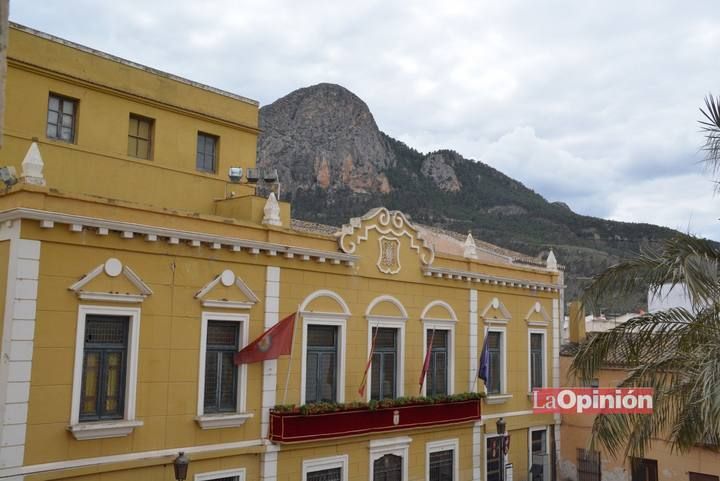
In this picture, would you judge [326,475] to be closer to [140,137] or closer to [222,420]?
A: [222,420]

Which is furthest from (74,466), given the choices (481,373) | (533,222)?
(533,222)

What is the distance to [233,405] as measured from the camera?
1382 centimetres

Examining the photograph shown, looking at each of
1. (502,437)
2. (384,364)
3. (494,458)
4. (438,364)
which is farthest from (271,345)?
(494,458)

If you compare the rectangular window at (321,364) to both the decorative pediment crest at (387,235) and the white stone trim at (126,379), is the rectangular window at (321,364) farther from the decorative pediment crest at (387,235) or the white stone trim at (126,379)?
the white stone trim at (126,379)

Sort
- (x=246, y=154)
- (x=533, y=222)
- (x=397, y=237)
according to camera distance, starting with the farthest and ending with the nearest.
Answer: (x=533, y=222)
(x=246, y=154)
(x=397, y=237)

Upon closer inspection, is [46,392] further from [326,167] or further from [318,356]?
[326,167]

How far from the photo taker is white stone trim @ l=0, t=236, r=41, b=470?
1059cm

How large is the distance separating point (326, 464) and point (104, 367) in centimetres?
541

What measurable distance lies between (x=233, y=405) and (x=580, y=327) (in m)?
14.1

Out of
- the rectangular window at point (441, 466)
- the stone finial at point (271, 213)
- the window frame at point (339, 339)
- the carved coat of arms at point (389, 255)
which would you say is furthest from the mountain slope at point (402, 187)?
the stone finial at point (271, 213)

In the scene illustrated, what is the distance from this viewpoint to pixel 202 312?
13234 millimetres

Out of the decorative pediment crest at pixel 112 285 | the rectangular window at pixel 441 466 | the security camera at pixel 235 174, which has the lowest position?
the rectangular window at pixel 441 466

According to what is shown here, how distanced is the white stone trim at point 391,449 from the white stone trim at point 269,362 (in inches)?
106

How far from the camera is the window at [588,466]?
21.9 m
